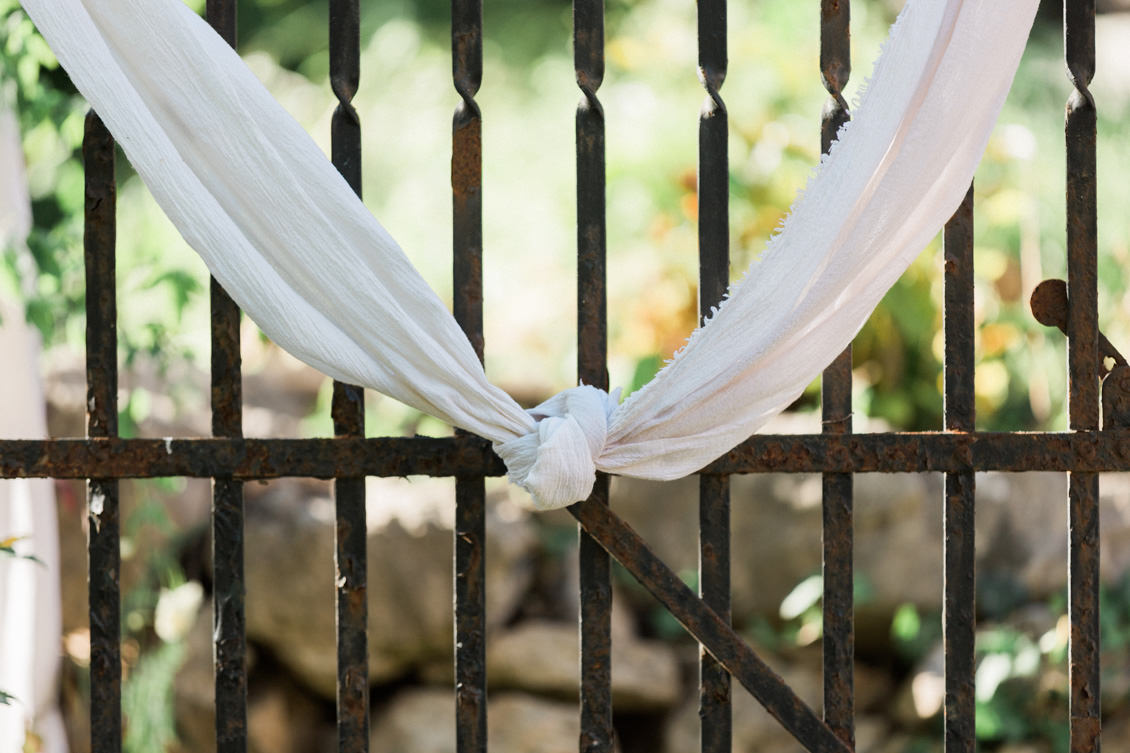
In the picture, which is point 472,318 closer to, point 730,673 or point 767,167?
point 730,673

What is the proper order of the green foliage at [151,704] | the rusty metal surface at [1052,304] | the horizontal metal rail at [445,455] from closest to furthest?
the horizontal metal rail at [445,455] < the rusty metal surface at [1052,304] < the green foliage at [151,704]

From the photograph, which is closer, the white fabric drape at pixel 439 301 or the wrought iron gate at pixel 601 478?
the white fabric drape at pixel 439 301

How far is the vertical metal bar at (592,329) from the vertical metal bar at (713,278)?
147 millimetres

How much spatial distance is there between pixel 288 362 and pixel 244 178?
2791 mm

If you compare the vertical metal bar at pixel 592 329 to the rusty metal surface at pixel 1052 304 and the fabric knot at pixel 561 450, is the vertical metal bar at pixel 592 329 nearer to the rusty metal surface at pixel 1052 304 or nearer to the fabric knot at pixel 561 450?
the fabric knot at pixel 561 450

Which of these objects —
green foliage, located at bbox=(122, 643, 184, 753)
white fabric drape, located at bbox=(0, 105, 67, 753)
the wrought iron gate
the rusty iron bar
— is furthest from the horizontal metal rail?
green foliage, located at bbox=(122, 643, 184, 753)

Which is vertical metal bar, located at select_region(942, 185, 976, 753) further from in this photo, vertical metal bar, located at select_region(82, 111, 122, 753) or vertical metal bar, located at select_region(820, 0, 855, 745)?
vertical metal bar, located at select_region(82, 111, 122, 753)

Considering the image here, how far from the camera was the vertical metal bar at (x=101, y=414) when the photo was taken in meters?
1.64

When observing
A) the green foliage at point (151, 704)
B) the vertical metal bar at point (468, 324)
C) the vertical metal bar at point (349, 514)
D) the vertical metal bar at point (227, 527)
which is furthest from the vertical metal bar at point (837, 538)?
the green foliage at point (151, 704)

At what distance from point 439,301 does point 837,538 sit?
2.26 feet

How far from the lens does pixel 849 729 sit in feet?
5.57

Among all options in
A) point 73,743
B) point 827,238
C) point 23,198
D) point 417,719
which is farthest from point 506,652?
point 827,238

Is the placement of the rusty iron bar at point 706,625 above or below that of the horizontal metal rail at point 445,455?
below

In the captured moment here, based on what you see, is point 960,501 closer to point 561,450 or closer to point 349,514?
point 561,450
